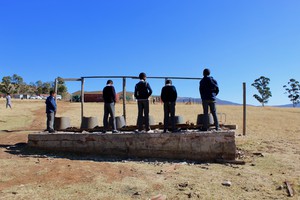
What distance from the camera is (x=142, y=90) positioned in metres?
9.30

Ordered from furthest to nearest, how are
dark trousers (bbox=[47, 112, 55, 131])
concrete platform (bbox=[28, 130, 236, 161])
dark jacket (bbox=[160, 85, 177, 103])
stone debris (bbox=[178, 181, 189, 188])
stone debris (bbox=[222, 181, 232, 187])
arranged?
dark trousers (bbox=[47, 112, 55, 131])
dark jacket (bbox=[160, 85, 177, 103])
concrete platform (bbox=[28, 130, 236, 161])
stone debris (bbox=[222, 181, 232, 187])
stone debris (bbox=[178, 181, 189, 188])

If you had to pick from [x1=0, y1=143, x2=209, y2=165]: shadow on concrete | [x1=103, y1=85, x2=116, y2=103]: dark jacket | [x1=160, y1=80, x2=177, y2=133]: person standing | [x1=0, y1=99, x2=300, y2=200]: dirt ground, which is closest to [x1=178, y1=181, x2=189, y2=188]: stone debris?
[x1=0, y1=99, x2=300, y2=200]: dirt ground

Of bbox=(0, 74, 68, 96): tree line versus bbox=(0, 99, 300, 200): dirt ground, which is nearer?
bbox=(0, 99, 300, 200): dirt ground

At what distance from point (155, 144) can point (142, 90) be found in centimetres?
164

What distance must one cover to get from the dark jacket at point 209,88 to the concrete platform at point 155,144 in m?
1.06

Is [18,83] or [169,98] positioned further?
[18,83]

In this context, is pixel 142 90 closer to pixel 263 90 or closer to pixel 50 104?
pixel 50 104

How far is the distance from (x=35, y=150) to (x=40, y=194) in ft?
16.1

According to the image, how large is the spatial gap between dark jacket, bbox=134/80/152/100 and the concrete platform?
1.13 metres

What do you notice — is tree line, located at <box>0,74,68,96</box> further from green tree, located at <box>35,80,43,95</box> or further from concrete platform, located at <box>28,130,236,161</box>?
concrete platform, located at <box>28,130,236,161</box>

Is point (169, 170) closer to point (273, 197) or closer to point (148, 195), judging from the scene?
point (148, 195)

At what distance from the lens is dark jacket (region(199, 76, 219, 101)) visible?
351 inches

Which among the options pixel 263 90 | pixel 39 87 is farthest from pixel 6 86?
pixel 263 90

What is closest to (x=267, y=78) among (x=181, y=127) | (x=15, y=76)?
(x=15, y=76)
